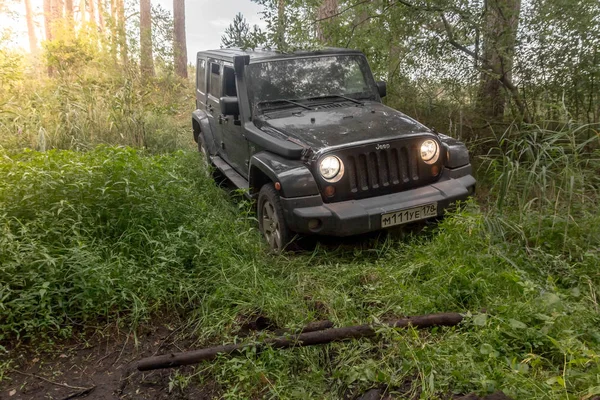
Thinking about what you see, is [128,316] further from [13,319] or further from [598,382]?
[598,382]

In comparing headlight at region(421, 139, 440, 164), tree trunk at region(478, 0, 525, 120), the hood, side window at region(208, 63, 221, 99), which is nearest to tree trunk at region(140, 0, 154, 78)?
side window at region(208, 63, 221, 99)

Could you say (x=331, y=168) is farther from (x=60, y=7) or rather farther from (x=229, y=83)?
(x=60, y=7)

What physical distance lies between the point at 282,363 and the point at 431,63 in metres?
5.15

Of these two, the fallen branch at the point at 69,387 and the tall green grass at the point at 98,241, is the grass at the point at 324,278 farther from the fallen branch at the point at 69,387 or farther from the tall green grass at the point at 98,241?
the fallen branch at the point at 69,387

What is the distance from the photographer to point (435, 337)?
2789mm

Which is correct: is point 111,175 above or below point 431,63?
below

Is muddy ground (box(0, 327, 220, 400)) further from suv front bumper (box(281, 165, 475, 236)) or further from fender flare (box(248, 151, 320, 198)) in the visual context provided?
fender flare (box(248, 151, 320, 198))

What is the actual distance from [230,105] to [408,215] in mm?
2147

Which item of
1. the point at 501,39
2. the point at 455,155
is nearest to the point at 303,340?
the point at 455,155

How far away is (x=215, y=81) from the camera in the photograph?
6.05m

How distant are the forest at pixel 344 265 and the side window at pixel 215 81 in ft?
1.44

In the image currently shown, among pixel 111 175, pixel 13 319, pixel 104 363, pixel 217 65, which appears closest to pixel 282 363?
pixel 104 363

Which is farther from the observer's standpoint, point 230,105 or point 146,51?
point 146,51

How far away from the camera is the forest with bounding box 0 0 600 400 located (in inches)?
103
